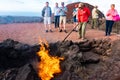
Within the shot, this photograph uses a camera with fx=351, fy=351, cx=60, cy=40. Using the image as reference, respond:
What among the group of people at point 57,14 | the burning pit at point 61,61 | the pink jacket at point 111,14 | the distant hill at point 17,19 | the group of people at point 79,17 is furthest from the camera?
the distant hill at point 17,19

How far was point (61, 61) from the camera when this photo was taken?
16.2 meters

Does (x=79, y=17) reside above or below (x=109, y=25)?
above

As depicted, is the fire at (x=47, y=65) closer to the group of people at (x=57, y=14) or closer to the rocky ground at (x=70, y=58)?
the rocky ground at (x=70, y=58)

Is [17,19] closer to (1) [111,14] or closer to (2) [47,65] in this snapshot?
(1) [111,14]

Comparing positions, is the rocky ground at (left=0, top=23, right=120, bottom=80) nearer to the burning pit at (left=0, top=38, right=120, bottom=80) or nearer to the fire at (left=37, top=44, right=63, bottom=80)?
the burning pit at (left=0, top=38, right=120, bottom=80)

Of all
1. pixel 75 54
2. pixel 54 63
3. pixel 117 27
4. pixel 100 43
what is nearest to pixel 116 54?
pixel 100 43

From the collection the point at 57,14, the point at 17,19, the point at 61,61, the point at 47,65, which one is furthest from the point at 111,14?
the point at 17,19

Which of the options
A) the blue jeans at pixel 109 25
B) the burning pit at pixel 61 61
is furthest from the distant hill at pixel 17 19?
the burning pit at pixel 61 61

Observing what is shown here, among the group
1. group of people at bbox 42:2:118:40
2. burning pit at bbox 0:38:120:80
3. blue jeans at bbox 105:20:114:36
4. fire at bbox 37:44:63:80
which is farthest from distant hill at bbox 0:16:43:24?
fire at bbox 37:44:63:80

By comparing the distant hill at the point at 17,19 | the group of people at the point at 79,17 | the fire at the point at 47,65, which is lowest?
the fire at the point at 47,65

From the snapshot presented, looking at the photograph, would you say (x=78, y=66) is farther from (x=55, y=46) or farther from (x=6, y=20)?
(x=6, y=20)

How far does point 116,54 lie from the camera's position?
58.8 ft

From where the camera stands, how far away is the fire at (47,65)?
14973 mm

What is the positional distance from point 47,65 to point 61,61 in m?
0.98
